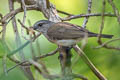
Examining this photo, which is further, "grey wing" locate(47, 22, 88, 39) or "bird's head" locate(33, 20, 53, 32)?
"bird's head" locate(33, 20, 53, 32)

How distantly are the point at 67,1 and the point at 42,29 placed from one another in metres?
0.68

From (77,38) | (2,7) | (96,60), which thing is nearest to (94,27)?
(77,38)

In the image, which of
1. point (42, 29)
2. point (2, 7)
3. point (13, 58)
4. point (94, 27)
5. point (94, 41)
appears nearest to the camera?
point (13, 58)

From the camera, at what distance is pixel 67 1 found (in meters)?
4.23

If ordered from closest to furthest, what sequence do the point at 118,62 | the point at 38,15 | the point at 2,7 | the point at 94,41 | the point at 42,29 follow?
the point at 118,62 → the point at 94,41 → the point at 42,29 → the point at 38,15 → the point at 2,7

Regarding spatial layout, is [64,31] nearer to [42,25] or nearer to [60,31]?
[60,31]

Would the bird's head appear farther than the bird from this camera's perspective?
Yes

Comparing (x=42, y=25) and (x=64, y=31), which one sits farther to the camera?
(x=42, y=25)

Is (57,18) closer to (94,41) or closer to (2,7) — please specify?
(94,41)

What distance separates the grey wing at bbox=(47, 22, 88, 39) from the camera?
10.9 ft

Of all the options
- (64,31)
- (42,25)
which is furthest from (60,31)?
(42,25)

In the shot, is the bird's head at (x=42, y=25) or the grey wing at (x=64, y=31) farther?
the bird's head at (x=42, y=25)

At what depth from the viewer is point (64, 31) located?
11.9 ft

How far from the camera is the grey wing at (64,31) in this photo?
332 cm
